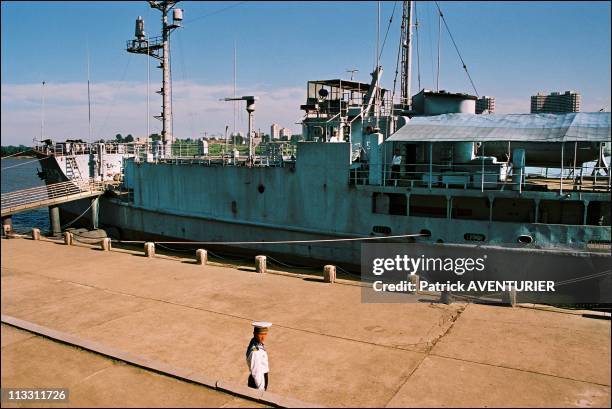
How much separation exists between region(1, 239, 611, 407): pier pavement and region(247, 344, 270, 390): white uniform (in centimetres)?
113

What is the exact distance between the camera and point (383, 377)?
838 centimetres

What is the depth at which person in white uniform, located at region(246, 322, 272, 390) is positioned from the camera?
22.8 ft

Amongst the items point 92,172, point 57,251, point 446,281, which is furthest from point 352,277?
point 92,172

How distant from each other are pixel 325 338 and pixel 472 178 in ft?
32.1

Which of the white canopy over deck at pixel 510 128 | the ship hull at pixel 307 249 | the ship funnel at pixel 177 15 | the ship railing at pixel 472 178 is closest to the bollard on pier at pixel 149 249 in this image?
the ship hull at pixel 307 249

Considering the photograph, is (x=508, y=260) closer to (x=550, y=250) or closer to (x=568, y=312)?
(x=550, y=250)

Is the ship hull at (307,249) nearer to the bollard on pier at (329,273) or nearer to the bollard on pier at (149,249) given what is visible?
the bollard on pier at (149,249)

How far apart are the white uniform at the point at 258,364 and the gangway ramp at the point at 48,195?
2026 centimetres

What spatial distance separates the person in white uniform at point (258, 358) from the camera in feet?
22.8

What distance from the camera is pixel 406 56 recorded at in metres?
24.2

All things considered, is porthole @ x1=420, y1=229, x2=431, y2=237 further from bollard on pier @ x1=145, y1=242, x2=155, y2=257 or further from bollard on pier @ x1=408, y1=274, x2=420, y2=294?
bollard on pier @ x1=145, y1=242, x2=155, y2=257

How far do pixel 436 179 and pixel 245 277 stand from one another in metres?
7.87

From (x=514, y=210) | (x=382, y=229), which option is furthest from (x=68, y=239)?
(x=514, y=210)

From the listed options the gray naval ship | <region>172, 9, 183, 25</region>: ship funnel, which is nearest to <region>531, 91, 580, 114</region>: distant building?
the gray naval ship
